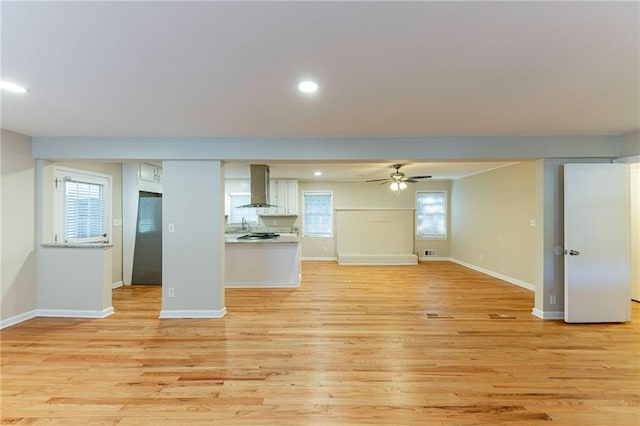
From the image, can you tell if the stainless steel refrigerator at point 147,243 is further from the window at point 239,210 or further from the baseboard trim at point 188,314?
the window at point 239,210

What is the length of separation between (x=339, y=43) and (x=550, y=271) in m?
4.01

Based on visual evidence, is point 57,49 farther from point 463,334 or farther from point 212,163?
point 463,334

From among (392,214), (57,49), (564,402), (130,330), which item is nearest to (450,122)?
(564,402)

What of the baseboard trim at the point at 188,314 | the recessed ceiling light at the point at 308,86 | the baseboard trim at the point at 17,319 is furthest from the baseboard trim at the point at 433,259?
the baseboard trim at the point at 17,319

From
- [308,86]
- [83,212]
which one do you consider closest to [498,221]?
[308,86]

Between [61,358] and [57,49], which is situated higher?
[57,49]

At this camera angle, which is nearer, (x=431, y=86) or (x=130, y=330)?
(x=431, y=86)

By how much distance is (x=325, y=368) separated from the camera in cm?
269

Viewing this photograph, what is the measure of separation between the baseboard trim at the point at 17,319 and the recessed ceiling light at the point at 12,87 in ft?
9.35

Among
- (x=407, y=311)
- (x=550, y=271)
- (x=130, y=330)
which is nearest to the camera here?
(x=130, y=330)

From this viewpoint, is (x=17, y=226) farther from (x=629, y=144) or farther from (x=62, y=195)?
(x=629, y=144)

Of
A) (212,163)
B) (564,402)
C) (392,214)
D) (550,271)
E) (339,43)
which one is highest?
(339,43)

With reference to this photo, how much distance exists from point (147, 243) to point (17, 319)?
2233 mm

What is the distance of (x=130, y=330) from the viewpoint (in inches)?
140
